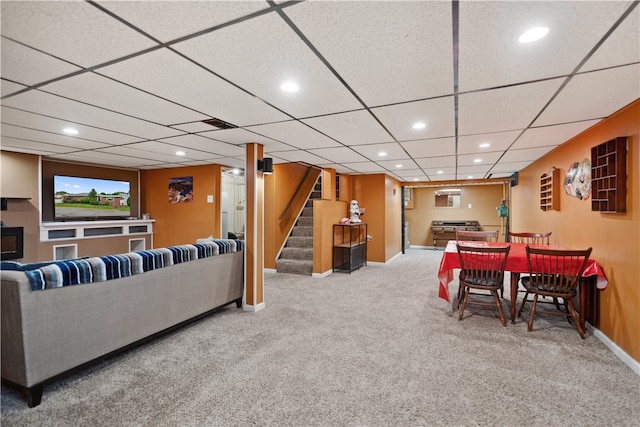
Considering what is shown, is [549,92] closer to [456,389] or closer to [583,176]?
[583,176]

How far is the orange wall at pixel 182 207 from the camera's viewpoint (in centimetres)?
613

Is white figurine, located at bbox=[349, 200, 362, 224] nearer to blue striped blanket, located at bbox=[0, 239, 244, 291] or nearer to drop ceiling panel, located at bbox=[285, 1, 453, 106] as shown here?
blue striped blanket, located at bbox=[0, 239, 244, 291]

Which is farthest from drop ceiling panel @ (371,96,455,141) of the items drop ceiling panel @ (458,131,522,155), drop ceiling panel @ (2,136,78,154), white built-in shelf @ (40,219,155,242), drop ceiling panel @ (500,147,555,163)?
white built-in shelf @ (40,219,155,242)

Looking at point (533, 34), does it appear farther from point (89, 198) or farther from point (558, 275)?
point (89, 198)

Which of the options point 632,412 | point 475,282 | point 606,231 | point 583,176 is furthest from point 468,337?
point 583,176

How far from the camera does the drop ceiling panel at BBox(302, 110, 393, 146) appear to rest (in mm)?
2842

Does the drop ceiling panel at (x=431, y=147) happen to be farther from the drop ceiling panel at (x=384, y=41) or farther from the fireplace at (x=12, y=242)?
the fireplace at (x=12, y=242)

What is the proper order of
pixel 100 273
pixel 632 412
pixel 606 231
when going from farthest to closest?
pixel 606 231
pixel 100 273
pixel 632 412

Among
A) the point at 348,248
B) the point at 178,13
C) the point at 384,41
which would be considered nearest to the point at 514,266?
the point at 384,41

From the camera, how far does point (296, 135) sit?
3518mm

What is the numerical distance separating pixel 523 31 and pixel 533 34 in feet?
0.22

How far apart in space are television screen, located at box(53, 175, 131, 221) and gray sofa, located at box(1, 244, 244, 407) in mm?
4093

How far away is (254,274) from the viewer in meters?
3.95

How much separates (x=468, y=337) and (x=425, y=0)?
9.90 feet
